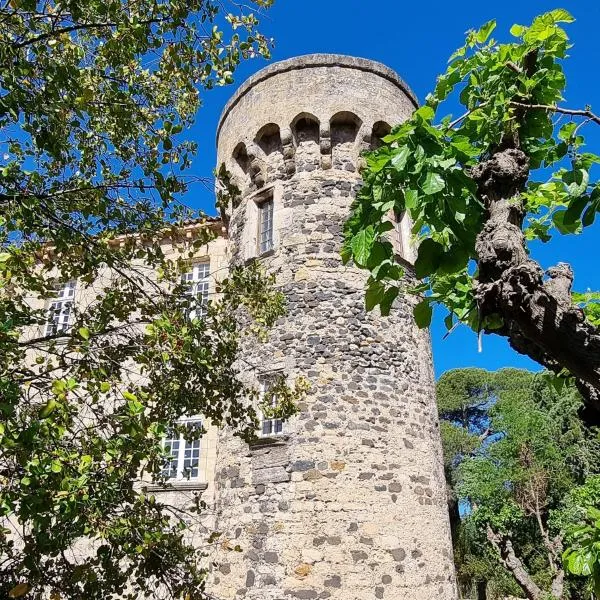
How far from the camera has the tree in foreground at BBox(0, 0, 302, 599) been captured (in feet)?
11.8

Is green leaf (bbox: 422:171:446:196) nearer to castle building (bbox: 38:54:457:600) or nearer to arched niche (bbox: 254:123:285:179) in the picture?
castle building (bbox: 38:54:457:600)

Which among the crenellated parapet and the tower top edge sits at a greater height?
the tower top edge

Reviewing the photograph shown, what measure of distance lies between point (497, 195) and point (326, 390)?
235 inches

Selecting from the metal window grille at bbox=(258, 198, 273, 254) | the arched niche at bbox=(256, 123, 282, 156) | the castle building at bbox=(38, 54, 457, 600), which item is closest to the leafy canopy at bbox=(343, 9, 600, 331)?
the castle building at bbox=(38, 54, 457, 600)

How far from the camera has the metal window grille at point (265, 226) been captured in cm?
1109

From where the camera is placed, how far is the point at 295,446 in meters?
9.03

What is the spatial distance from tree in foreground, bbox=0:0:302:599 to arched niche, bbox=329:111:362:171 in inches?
216

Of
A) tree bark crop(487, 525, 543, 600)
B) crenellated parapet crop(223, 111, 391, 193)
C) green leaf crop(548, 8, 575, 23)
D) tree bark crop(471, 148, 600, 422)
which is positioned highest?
crenellated parapet crop(223, 111, 391, 193)

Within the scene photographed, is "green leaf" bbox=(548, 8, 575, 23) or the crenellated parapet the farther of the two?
the crenellated parapet

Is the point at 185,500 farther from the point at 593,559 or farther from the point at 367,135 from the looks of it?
the point at 593,559

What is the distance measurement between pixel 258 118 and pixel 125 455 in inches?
350

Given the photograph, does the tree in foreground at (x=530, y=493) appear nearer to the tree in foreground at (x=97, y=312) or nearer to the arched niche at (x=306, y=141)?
Answer: the arched niche at (x=306, y=141)

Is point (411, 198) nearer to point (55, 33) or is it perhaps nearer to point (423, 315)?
point (423, 315)

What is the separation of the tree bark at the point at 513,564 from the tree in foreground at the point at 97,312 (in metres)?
12.8
